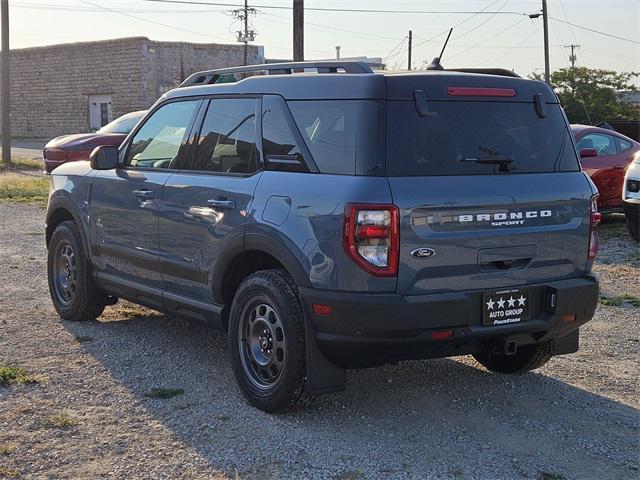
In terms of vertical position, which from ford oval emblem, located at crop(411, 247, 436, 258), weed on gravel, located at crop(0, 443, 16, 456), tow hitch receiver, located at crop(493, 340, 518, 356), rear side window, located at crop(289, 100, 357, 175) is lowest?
weed on gravel, located at crop(0, 443, 16, 456)

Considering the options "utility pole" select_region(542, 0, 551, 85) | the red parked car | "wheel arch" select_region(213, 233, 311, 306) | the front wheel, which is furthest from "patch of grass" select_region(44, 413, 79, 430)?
"utility pole" select_region(542, 0, 551, 85)

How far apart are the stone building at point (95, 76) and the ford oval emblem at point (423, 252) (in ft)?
137

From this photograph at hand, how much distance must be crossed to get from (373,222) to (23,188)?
15.7m

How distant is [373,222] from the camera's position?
13.4 feet

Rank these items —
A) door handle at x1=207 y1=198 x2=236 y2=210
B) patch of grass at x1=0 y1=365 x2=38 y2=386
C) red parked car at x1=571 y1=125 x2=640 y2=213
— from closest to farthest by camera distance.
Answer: door handle at x1=207 y1=198 x2=236 y2=210
patch of grass at x1=0 y1=365 x2=38 y2=386
red parked car at x1=571 y1=125 x2=640 y2=213

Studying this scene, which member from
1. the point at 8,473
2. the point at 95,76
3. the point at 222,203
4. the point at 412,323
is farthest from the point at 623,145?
the point at 95,76

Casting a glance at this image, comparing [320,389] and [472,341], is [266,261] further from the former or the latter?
[472,341]

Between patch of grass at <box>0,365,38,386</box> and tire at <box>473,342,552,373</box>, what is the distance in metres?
2.87

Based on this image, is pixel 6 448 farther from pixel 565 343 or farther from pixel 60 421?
pixel 565 343

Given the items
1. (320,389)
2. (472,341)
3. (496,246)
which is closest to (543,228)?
(496,246)

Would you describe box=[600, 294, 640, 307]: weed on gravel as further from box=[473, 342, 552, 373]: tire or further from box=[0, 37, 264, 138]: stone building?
box=[0, 37, 264, 138]: stone building

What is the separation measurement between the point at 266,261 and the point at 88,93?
45.4 metres

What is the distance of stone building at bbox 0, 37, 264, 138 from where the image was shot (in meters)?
44.2

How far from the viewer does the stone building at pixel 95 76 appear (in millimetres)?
44250
